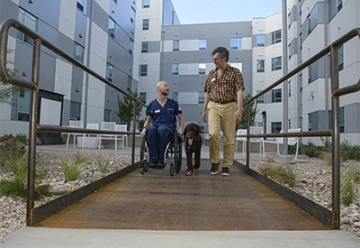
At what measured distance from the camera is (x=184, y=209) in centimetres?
239

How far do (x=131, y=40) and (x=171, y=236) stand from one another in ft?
81.2

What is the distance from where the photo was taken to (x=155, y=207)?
243 centimetres

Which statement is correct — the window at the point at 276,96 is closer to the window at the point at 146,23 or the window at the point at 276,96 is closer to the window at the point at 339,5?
the window at the point at 339,5

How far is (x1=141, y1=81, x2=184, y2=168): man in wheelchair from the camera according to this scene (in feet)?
13.3

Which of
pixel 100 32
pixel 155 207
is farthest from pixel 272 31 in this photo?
pixel 155 207

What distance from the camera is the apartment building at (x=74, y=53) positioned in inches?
426

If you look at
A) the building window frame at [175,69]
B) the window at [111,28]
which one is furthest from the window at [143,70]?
the window at [111,28]

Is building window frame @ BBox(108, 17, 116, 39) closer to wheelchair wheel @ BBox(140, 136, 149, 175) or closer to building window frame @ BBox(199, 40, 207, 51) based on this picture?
building window frame @ BBox(199, 40, 207, 51)

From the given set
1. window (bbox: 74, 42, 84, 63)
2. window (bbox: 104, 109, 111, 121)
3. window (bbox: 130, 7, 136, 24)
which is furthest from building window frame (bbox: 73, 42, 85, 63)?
window (bbox: 130, 7, 136, 24)

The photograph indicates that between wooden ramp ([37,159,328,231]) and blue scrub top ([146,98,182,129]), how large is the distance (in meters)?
1.06

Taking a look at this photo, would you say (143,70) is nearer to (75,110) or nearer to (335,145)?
(75,110)

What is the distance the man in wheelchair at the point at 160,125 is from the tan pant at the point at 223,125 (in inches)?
19.2

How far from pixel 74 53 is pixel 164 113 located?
1336 centimetres

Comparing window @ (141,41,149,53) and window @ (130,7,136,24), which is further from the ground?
window @ (130,7,136,24)
